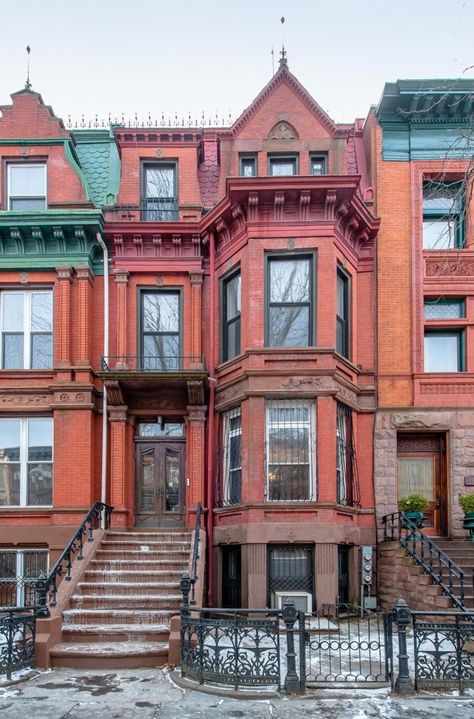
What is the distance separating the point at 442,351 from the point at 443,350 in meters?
0.03

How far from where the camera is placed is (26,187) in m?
17.6

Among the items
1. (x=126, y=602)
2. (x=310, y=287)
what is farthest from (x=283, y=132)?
(x=126, y=602)

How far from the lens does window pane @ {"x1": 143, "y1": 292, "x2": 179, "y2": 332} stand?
17562 millimetres

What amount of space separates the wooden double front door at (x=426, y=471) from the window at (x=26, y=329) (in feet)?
28.3

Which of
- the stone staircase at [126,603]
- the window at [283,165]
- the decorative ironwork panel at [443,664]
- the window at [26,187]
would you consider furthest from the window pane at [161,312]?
the decorative ironwork panel at [443,664]

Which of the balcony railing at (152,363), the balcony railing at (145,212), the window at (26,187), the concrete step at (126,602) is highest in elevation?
the window at (26,187)

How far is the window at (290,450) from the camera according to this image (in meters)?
15.2

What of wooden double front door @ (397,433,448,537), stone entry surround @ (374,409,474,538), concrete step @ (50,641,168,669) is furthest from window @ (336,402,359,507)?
concrete step @ (50,641,168,669)

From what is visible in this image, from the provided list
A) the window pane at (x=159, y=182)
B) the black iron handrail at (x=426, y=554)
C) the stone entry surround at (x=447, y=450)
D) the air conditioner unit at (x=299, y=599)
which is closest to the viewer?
the black iron handrail at (x=426, y=554)

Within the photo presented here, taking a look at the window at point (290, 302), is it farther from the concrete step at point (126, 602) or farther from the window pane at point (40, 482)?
the window pane at point (40, 482)

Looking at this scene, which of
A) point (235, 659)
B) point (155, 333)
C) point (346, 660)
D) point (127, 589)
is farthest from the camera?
point (155, 333)

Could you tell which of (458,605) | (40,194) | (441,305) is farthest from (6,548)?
(441,305)

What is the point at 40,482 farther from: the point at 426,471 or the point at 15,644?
the point at 426,471

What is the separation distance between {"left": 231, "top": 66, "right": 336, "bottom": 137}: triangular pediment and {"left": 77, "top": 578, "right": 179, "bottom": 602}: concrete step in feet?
34.4
